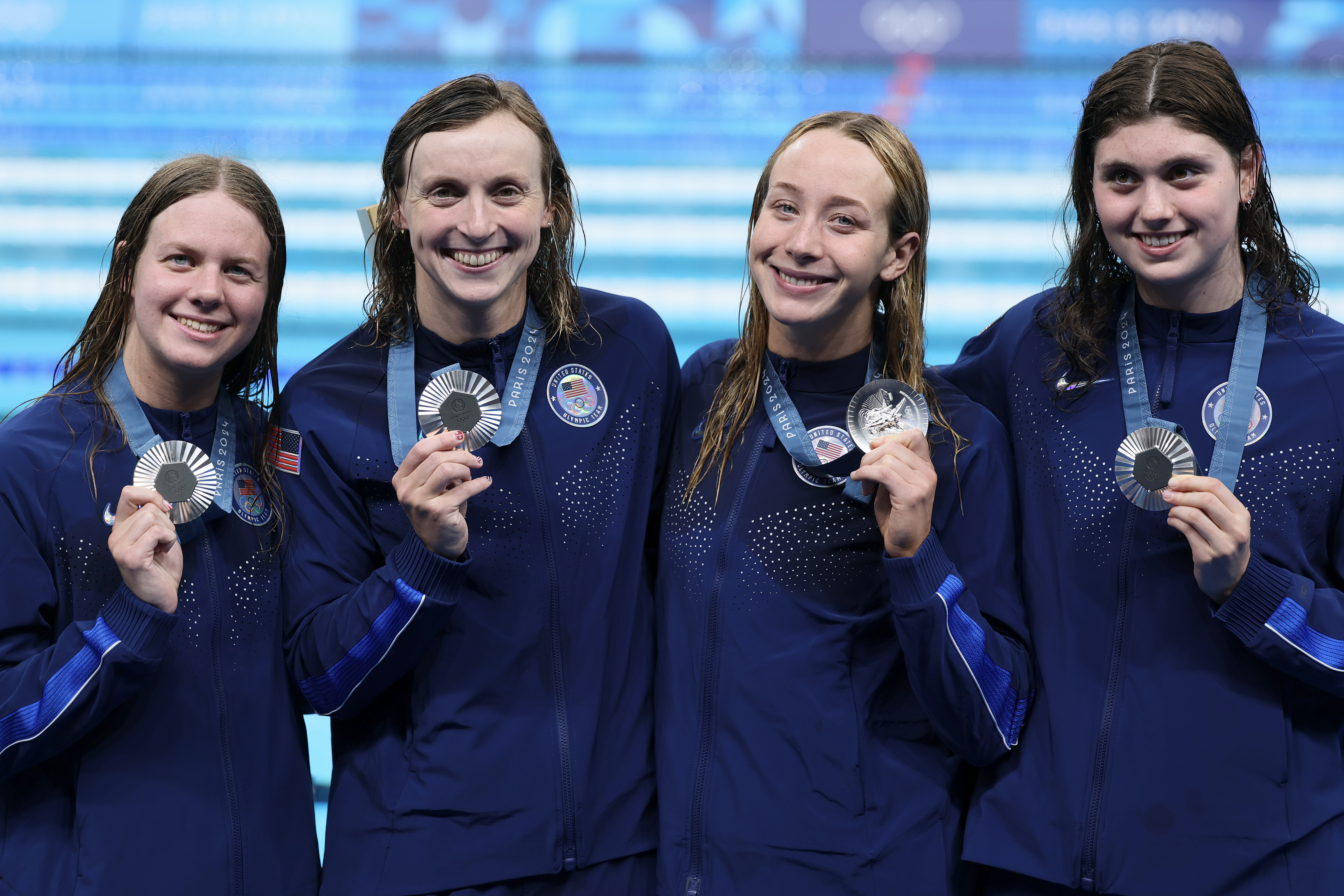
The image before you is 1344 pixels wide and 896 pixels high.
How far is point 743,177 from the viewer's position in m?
7.84

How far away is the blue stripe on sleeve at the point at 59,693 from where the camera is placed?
1841 mm

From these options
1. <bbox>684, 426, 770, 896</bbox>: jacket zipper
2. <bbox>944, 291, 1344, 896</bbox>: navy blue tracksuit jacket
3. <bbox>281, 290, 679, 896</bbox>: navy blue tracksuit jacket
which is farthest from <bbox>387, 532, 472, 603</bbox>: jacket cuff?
Result: <bbox>944, 291, 1344, 896</bbox>: navy blue tracksuit jacket

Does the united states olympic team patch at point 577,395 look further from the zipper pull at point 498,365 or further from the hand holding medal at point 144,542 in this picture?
the hand holding medal at point 144,542

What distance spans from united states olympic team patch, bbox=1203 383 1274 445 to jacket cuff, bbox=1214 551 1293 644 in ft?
0.69

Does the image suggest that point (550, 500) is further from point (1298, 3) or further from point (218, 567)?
point (1298, 3)

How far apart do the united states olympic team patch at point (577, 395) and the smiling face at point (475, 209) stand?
0.59 ft

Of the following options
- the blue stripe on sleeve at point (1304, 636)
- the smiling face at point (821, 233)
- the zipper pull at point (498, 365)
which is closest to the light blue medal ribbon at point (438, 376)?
the zipper pull at point (498, 365)

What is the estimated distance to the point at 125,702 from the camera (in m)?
1.95

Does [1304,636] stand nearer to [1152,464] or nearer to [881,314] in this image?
[1152,464]

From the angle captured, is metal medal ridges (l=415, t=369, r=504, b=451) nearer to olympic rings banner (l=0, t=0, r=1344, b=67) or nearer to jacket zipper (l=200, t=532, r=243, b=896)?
jacket zipper (l=200, t=532, r=243, b=896)

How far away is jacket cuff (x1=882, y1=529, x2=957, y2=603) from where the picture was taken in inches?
75.5

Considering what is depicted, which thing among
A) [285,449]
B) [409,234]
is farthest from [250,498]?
[409,234]

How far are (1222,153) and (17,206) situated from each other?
7.50m

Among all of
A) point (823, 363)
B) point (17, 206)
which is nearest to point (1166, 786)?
point (823, 363)
